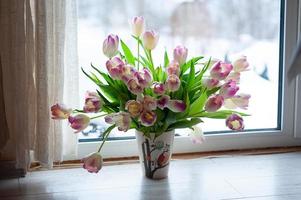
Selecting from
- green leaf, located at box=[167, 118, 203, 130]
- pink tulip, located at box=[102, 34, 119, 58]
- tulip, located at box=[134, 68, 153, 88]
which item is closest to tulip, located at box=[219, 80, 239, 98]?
green leaf, located at box=[167, 118, 203, 130]

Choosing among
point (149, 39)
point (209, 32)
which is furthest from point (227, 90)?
point (209, 32)

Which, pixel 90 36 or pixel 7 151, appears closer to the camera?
pixel 7 151

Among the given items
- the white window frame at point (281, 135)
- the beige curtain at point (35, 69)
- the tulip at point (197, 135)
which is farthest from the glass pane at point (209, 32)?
the tulip at point (197, 135)

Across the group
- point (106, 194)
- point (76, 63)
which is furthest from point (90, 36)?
point (106, 194)

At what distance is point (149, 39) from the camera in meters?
1.35

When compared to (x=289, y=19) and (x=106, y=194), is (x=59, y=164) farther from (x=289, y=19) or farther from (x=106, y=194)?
(x=289, y=19)

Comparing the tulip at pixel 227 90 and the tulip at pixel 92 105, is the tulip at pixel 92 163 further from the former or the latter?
the tulip at pixel 227 90

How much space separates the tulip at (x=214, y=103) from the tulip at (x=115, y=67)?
26 cm

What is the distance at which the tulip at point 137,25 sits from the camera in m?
1.37

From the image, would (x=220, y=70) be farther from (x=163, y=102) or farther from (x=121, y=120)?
(x=121, y=120)

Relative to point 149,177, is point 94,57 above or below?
above

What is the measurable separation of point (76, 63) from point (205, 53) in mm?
490

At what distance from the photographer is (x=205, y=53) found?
1.68m

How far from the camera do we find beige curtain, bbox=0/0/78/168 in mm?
1342
